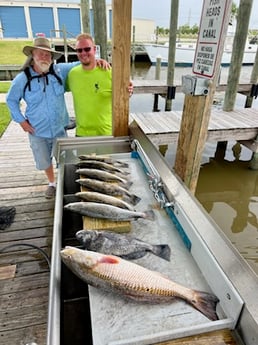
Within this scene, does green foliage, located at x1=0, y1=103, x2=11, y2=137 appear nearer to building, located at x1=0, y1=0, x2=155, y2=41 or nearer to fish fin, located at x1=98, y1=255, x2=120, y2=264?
fish fin, located at x1=98, y1=255, x2=120, y2=264

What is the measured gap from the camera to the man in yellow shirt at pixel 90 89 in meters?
2.83

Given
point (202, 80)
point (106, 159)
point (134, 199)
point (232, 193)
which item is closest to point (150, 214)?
point (134, 199)

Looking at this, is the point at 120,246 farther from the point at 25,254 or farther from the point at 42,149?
the point at 42,149

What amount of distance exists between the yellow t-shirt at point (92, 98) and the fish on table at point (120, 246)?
192cm

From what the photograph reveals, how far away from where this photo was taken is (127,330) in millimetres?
948

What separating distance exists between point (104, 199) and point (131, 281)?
0.66 metres

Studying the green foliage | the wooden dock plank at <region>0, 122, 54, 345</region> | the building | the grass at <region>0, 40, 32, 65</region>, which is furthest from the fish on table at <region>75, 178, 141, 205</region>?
→ the building

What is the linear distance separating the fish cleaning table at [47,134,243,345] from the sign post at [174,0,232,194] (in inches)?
22.1

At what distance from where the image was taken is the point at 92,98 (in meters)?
2.96

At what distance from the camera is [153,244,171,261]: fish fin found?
1293 mm

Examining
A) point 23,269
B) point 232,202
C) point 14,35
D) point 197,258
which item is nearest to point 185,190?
point 197,258

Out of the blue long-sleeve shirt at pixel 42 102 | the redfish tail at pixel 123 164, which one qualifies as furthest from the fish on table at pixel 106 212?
the blue long-sleeve shirt at pixel 42 102

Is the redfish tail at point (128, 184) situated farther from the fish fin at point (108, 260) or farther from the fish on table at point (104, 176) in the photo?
the fish fin at point (108, 260)

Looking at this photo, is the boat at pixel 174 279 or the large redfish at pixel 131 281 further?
the large redfish at pixel 131 281
